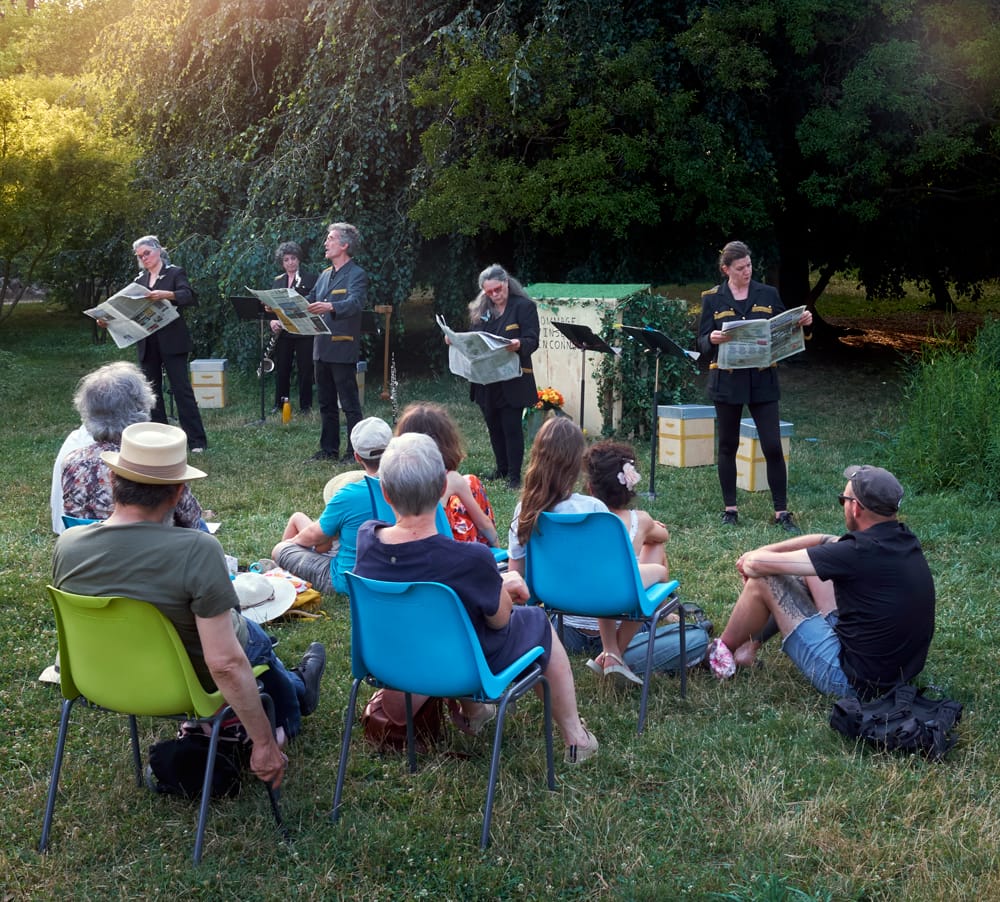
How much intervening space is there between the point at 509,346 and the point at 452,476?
310 centimetres

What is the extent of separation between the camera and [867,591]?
13.0ft

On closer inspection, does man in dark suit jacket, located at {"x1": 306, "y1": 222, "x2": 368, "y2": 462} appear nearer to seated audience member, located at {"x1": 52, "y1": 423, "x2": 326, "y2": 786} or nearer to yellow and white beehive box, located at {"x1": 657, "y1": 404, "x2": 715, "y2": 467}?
yellow and white beehive box, located at {"x1": 657, "y1": 404, "x2": 715, "y2": 467}

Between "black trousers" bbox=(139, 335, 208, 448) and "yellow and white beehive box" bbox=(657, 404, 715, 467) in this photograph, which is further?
"black trousers" bbox=(139, 335, 208, 448)

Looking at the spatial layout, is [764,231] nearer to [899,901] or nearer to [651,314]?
[651,314]

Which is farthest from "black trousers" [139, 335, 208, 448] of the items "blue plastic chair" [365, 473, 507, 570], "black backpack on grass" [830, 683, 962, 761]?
"black backpack on grass" [830, 683, 962, 761]

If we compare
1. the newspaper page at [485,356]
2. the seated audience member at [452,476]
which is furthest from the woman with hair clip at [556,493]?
the newspaper page at [485,356]

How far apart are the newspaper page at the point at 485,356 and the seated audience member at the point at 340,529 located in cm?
242

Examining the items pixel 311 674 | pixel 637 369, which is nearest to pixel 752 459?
pixel 637 369

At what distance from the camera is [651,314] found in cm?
1032

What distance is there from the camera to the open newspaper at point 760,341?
6621 mm

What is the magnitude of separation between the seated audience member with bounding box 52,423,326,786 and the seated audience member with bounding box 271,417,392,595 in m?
→ 1.83

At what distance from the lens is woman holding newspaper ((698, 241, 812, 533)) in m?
6.90

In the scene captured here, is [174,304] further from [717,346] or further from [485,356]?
[717,346]

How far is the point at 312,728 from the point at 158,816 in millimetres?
757
